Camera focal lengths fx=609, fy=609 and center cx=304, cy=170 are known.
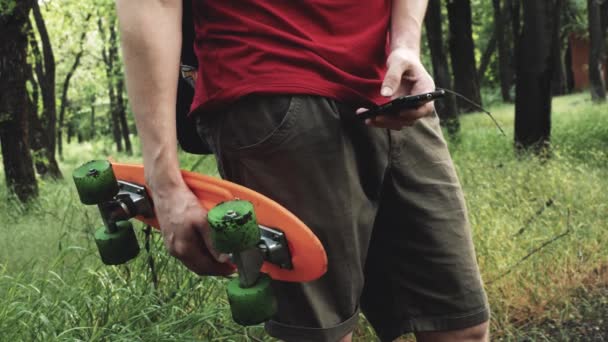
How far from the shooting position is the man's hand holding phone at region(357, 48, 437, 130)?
51.7 inches

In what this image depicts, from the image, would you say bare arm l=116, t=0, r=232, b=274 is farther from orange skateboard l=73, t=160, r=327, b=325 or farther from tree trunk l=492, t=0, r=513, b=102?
tree trunk l=492, t=0, r=513, b=102

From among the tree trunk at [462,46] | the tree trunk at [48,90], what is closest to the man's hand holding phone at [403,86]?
the tree trunk at [462,46]

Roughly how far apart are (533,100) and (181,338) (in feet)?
19.2

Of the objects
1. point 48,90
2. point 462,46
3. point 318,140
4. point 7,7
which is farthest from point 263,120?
point 48,90

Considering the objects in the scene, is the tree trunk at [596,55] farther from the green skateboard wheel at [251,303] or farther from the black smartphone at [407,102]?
the green skateboard wheel at [251,303]

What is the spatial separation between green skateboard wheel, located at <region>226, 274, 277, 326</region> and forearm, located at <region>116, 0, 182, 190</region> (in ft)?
0.91

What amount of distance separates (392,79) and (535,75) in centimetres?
629

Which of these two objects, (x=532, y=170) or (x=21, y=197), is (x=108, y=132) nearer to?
(x=21, y=197)

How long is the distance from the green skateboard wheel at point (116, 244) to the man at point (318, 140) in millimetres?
268

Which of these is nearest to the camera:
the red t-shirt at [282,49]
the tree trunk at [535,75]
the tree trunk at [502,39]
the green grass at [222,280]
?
the red t-shirt at [282,49]

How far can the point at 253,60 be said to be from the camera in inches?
52.1

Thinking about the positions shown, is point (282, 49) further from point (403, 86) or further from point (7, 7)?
point (7, 7)

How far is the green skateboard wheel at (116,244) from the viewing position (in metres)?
1.53

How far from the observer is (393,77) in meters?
1.32
